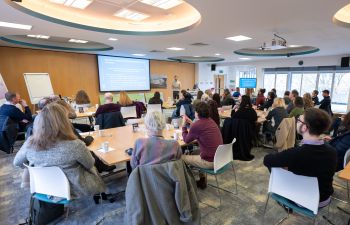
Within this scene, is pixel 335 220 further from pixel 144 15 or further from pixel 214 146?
pixel 144 15

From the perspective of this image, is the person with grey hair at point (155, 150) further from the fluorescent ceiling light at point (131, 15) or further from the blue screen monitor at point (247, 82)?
the blue screen monitor at point (247, 82)

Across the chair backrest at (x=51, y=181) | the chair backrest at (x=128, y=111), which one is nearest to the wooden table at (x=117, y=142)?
the chair backrest at (x=51, y=181)

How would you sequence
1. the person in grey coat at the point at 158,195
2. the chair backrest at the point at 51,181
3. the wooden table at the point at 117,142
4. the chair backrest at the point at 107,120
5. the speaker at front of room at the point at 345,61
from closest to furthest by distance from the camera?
the person in grey coat at the point at 158,195 < the chair backrest at the point at 51,181 < the wooden table at the point at 117,142 < the chair backrest at the point at 107,120 < the speaker at front of room at the point at 345,61

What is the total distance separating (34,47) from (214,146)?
292 inches

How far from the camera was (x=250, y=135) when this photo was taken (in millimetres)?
3770

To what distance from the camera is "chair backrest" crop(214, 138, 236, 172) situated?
88.4 inches

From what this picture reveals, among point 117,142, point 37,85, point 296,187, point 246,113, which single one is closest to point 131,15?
point 117,142

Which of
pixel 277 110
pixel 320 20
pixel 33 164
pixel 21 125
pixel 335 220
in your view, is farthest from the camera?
pixel 21 125

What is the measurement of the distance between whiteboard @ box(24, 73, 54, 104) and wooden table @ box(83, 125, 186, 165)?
17.6ft

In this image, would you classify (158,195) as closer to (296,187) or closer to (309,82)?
(296,187)

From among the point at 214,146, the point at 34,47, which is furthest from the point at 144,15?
the point at 34,47

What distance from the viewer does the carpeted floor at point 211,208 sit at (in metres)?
2.26

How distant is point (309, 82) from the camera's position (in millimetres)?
9797

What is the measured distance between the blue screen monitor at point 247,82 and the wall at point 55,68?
8.28 meters
